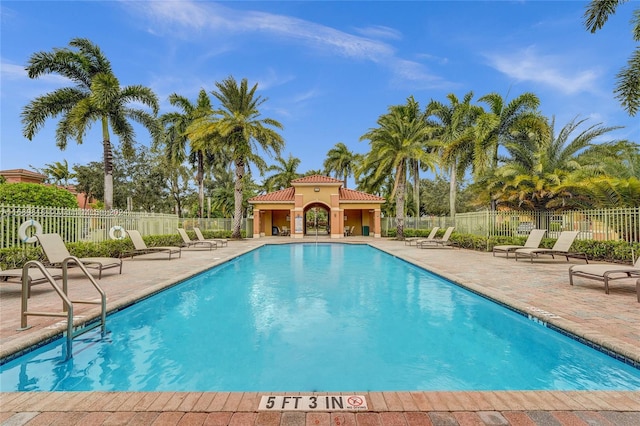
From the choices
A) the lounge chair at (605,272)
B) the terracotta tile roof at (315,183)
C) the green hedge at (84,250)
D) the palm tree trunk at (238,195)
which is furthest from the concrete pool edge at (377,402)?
the terracotta tile roof at (315,183)

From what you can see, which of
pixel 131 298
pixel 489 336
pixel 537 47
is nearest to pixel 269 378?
pixel 489 336

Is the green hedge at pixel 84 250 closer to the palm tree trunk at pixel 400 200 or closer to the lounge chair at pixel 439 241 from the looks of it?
the lounge chair at pixel 439 241

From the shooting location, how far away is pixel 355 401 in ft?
9.09

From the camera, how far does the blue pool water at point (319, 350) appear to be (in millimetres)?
3779

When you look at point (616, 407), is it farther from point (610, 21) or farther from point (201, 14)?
point (201, 14)

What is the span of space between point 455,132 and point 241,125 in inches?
624

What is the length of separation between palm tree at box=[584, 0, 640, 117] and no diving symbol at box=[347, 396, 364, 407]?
48.3 ft

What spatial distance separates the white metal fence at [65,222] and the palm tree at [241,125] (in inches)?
377

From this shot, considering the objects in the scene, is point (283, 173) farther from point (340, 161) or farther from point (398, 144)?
point (398, 144)

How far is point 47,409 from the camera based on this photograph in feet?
8.71

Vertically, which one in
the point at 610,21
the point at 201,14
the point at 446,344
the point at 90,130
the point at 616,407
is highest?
the point at 201,14

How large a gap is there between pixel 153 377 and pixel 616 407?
15.2ft

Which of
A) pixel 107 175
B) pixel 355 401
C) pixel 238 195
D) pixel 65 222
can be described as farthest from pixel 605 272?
pixel 238 195

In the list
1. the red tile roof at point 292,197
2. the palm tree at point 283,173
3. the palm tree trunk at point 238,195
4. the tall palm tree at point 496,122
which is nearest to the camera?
the tall palm tree at point 496,122
